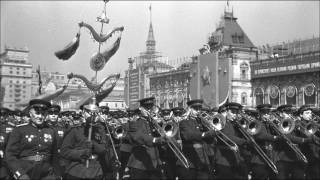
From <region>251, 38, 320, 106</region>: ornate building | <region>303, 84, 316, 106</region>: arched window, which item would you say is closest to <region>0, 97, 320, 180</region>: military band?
<region>251, 38, 320, 106</region>: ornate building

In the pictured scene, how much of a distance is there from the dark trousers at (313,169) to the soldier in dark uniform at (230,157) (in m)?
1.62

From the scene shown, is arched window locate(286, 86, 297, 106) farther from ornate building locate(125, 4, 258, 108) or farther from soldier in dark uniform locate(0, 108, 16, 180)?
soldier in dark uniform locate(0, 108, 16, 180)

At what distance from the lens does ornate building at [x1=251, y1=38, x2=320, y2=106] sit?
41.8 meters

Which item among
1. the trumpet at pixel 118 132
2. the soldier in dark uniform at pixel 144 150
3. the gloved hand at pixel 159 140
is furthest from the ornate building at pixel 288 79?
the gloved hand at pixel 159 140

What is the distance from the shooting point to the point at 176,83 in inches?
2584

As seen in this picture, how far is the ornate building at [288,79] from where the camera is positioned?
41.8 metres

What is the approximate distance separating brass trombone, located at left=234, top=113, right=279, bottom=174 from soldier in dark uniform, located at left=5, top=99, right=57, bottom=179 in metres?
3.85

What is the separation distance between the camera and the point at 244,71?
53.3 m

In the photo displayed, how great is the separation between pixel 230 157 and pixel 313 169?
207 cm

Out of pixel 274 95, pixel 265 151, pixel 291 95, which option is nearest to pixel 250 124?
pixel 265 151

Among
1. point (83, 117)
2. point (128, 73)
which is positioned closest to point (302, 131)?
point (83, 117)

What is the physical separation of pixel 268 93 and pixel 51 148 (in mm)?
42615

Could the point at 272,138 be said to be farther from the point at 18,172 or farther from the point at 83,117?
the point at 18,172

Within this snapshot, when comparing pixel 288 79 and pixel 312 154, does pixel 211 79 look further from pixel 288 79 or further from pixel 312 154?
pixel 312 154
